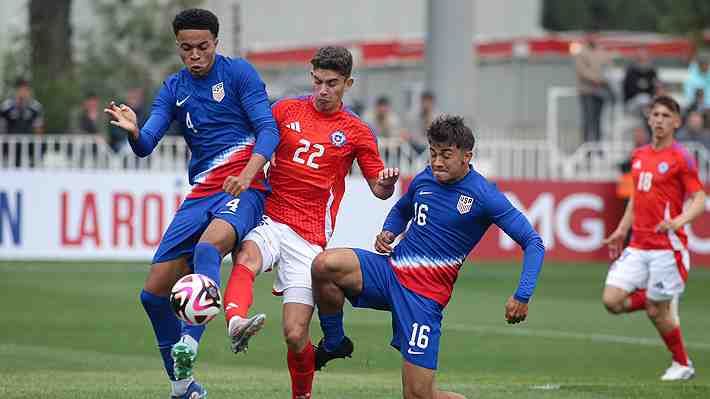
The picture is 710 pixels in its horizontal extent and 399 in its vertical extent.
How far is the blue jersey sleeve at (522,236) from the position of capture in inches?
382

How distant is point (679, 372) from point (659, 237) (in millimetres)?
1264

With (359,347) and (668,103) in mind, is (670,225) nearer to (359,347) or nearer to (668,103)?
(668,103)

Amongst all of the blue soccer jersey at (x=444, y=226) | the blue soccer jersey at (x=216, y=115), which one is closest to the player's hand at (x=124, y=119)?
the blue soccer jersey at (x=216, y=115)

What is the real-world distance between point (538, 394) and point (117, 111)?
3977 mm

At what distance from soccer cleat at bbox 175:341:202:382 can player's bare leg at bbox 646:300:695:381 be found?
17.8 feet

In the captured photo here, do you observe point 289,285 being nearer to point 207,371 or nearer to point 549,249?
point 207,371

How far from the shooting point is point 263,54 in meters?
38.8

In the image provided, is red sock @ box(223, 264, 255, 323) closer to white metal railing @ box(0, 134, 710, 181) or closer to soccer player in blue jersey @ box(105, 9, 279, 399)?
soccer player in blue jersey @ box(105, 9, 279, 399)

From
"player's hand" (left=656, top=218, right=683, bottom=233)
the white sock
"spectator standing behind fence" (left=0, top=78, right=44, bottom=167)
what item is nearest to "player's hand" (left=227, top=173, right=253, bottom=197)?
the white sock

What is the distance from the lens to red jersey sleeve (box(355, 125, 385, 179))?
10727 millimetres

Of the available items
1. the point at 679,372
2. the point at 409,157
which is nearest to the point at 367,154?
the point at 679,372

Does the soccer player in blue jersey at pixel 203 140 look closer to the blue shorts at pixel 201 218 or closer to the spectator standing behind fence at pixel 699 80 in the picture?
the blue shorts at pixel 201 218

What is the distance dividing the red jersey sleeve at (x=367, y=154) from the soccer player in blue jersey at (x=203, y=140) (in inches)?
27.5

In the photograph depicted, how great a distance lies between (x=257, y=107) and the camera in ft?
34.1
